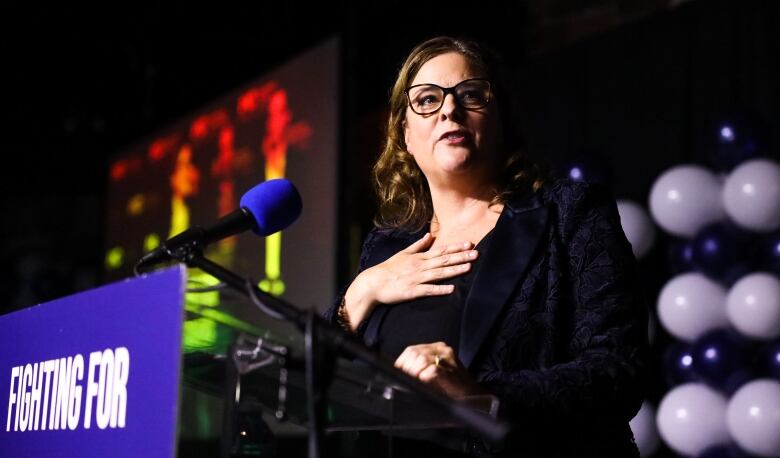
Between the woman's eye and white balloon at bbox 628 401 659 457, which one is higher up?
the woman's eye

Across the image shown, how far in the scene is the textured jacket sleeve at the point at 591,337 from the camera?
1.51 metres

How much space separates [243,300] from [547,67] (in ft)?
12.9

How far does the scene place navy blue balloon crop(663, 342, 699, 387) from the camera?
12.3 ft

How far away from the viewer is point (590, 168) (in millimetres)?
4176

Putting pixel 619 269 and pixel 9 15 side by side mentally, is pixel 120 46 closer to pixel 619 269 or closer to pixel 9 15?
pixel 9 15

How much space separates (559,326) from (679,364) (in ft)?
7.51

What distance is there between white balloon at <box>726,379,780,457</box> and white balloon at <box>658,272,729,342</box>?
Result: 1.06ft

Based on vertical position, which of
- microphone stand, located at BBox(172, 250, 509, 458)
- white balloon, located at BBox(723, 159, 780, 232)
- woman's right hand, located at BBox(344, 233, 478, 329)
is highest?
white balloon, located at BBox(723, 159, 780, 232)

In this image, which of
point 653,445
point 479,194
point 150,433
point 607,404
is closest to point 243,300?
point 150,433

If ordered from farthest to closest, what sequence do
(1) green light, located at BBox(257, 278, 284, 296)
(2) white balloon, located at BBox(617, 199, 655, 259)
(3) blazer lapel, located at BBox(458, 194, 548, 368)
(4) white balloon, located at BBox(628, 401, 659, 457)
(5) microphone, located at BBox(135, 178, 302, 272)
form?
(1) green light, located at BBox(257, 278, 284, 296)
(2) white balloon, located at BBox(617, 199, 655, 259)
(4) white balloon, located at BBox(628, 401, 659, 457)
(3) blazer lapel, located at BBox(458, 194, 548, 368)
(5) microphone, located at BBox(135, 178, 302, 272)

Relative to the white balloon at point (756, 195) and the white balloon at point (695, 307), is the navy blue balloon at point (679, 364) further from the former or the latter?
the white balloon at point (756, 195)

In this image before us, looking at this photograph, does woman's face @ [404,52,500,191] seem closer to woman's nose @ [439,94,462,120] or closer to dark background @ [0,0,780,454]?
woman's nose @ [439,94,462,120]

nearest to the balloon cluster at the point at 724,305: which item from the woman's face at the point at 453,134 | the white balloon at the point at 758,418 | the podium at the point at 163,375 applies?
the white balloon at the point at 758,418

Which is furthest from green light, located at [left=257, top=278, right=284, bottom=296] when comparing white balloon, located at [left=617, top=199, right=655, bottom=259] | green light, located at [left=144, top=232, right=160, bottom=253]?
white balloon, located at [left=617, top=199, right=655, bottom=259]
